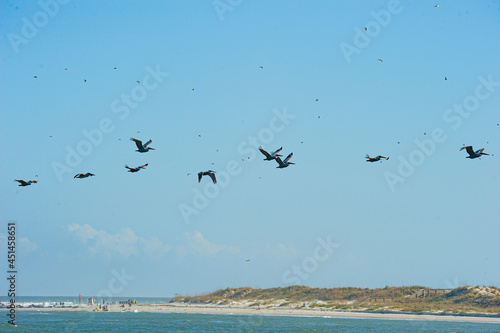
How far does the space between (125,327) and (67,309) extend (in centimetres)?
3821

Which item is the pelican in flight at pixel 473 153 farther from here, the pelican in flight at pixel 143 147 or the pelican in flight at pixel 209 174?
the pelican in flight at pixel 143 147

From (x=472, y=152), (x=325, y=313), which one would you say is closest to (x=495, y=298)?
(x=325, y=313)

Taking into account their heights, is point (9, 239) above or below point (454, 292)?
above

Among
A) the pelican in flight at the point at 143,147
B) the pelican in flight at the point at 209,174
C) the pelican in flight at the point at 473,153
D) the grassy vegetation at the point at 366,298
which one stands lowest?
the grassy vegetation at the point at 366,298

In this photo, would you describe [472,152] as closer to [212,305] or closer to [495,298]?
[495,298]

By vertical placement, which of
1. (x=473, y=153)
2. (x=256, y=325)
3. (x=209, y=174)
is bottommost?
(x=256, y=325)

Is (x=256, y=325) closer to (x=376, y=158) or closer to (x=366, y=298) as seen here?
(x=376, y=158)

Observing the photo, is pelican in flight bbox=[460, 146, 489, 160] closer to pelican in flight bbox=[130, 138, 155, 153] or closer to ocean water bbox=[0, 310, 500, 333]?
ocean water bbox=[0, 310, 500, 333]

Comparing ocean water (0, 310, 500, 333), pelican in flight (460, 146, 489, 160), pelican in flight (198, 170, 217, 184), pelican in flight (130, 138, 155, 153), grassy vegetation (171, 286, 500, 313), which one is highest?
pelican in flight (130, 138, 155, 153)

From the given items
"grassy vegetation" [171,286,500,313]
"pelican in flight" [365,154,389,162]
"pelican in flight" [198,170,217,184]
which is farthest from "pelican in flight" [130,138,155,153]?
"grassy vegetation" [171,286,500,313]

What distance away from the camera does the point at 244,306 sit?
90250 millimetres

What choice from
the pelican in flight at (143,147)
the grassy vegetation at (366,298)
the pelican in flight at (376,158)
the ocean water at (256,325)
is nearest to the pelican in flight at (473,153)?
the pelican in flight at (376,158)

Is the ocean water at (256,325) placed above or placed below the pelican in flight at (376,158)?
below

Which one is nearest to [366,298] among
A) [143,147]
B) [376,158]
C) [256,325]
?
[256,325]
